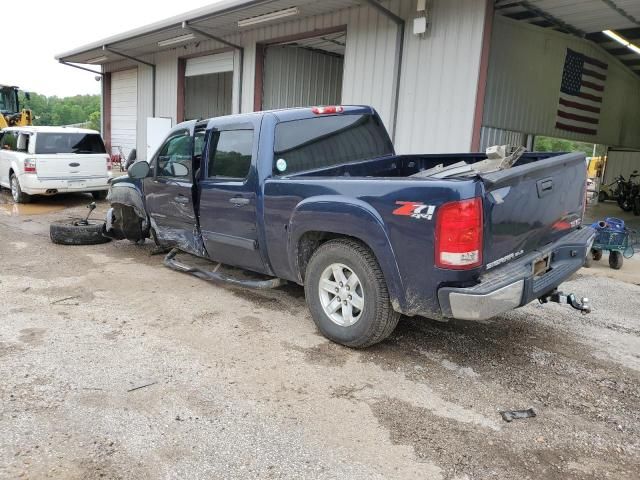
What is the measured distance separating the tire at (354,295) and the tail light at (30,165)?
930 centimetres

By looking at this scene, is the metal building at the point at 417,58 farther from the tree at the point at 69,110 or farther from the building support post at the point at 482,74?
the tree at the point at 69,110

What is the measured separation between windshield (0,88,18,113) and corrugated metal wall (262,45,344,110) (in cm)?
1389

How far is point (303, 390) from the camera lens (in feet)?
10.9

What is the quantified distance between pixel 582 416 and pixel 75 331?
380 cm

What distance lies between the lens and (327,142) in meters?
4.83

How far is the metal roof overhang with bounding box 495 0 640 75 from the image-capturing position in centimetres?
842

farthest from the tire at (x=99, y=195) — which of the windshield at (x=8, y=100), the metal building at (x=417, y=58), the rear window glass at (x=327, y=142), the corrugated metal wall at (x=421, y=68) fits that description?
the windshield at (x=8, y=100)

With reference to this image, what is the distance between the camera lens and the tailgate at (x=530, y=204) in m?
3.25

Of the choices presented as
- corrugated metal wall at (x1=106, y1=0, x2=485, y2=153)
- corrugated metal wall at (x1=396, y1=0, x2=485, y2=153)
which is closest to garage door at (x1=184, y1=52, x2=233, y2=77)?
corrugated metal wall at (x1=106, y1=0, x2=485, y2=153)

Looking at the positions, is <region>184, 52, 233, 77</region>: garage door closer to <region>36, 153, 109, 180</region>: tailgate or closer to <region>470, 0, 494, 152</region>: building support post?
<region>36, 153, 109, 180</region>: tailgate

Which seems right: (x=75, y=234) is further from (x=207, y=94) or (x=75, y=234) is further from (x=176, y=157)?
(x=207, y=94)

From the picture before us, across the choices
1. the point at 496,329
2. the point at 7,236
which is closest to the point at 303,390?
the point at 496,329

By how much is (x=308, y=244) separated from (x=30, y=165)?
9.30 meters

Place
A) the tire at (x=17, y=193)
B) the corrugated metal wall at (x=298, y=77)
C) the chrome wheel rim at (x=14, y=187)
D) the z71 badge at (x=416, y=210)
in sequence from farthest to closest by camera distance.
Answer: the corrugated metal wall at (x=298, y=77) → the chrome wheel rim at (x=14, y=187) → the tire at (x=17, y=193) → the z71 badge at (x=416, y=210)
